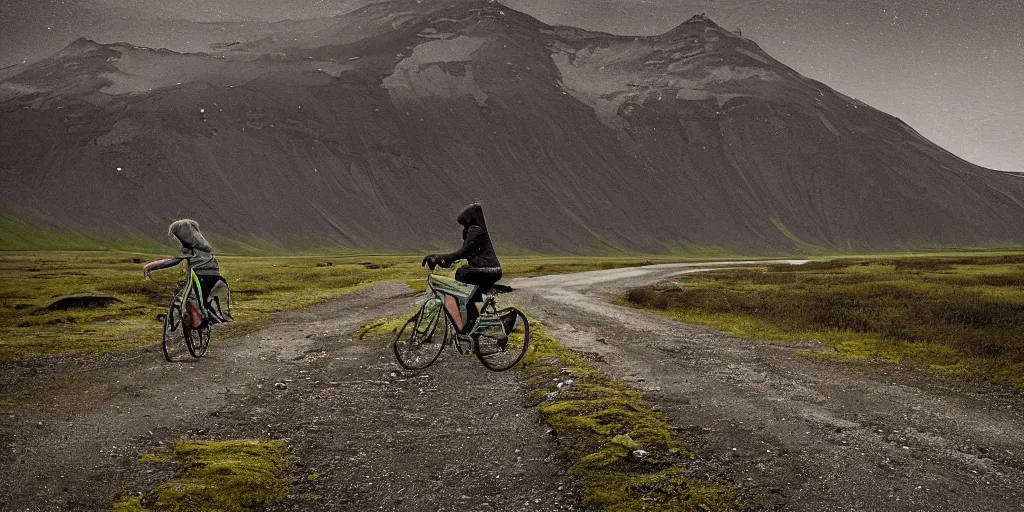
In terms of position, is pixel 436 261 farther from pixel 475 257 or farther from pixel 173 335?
pixel 173 335

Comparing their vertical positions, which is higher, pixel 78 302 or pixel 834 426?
pixel 78 302

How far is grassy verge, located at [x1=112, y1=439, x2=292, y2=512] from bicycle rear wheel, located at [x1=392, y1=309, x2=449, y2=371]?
516cm

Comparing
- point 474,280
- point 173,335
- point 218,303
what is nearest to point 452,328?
point 474,280

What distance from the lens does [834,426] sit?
12.1 meters

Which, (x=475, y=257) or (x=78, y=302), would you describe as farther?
(x=78, y=302)

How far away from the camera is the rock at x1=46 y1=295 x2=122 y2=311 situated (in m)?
31.7

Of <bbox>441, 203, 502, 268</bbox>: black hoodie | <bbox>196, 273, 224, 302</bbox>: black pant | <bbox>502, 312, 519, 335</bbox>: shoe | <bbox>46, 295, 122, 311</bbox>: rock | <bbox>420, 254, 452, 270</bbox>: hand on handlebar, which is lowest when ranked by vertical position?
<bbox>46, 295, 122, 311</bbox>: rock

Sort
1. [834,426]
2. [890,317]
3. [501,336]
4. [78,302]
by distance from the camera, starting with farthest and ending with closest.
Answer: [78,302]
[890,317]
[501,336]
[834,426]

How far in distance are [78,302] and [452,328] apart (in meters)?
26.2

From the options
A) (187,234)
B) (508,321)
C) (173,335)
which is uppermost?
(187,234)

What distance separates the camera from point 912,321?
27.7 m

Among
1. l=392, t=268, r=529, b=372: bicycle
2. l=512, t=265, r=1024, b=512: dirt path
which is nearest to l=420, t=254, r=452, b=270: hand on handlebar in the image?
l=392, t=268, r=529, b=372: bicycle

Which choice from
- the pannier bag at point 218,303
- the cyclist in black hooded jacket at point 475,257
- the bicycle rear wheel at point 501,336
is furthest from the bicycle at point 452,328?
the pannier bag at point 218,303

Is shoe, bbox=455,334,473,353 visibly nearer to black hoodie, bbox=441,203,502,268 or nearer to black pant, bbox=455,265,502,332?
black pant, bbox=455,265,502,332
